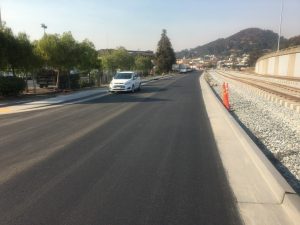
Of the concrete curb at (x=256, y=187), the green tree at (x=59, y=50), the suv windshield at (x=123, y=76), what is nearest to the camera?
the concrete curb at (x=256, y=187)

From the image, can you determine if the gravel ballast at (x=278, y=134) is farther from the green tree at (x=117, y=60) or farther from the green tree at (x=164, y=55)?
the green tree at (x=164, y=55)

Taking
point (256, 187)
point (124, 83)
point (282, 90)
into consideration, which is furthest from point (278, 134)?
point (282, 90)

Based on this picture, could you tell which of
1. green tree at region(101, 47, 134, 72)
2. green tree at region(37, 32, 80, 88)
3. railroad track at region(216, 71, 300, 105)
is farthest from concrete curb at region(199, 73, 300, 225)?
green tree at region(101, 47, 134, 72)

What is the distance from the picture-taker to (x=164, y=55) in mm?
114000

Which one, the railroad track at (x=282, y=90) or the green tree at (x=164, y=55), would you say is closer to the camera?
the railroad track at (x=282, y=90)

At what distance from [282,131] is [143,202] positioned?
25.4 ft

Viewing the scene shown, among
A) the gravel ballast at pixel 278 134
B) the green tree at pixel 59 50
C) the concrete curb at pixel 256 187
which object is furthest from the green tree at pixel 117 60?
the concrete curb at pixel 256 187

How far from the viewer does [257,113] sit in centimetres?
1533

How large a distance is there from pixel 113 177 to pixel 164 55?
11033 centimetres

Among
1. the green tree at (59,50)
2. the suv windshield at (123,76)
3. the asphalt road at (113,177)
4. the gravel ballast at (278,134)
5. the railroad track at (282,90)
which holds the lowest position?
the railroad track at (282,90)

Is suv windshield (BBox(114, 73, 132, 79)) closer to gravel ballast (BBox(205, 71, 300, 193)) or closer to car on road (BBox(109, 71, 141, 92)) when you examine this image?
car on road (BBox(109, 71, 141, 92))

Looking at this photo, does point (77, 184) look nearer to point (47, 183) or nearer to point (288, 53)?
point (47, 183)

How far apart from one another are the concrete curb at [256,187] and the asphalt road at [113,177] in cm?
21

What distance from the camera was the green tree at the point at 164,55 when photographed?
112438 millimetres
